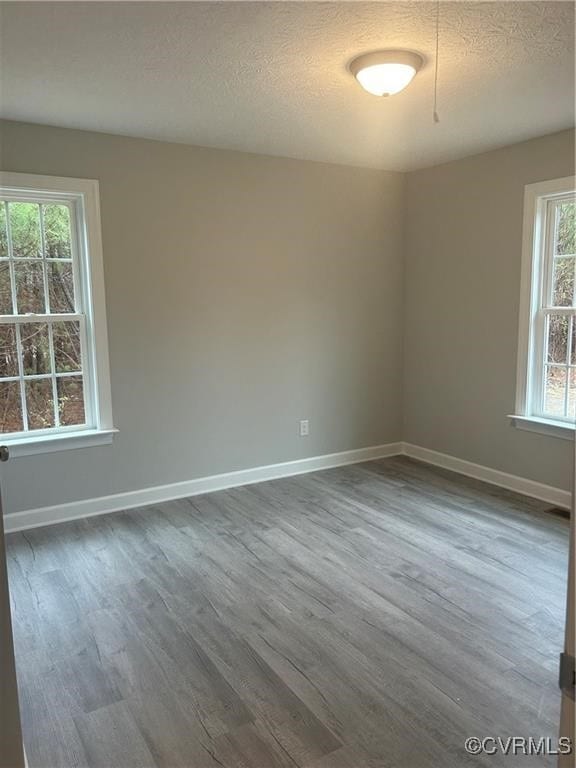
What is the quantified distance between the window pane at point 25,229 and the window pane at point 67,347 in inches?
18.6

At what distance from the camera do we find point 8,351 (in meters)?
3.42

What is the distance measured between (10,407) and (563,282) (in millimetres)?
3705

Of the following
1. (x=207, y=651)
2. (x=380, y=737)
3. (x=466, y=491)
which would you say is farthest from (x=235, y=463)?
(x=380, y=737)

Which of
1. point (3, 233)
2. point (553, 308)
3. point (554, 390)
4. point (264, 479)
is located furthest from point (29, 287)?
point (554, 390)

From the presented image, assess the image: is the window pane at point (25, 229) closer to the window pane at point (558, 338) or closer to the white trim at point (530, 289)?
the white trim at point (530, 289)

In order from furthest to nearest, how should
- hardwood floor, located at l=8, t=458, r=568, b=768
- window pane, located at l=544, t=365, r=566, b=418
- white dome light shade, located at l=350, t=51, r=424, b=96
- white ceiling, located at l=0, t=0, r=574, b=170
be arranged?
1. window pane, located at l=544, t=365, r=566, b=418
2. white dome light shade, located at l=350, t=51, r=424, b=96
3. white ceiling, located at l=0, t=0, r=574, b=170
4. hardwood floor, located at l=8, t=458, r=568, b=768

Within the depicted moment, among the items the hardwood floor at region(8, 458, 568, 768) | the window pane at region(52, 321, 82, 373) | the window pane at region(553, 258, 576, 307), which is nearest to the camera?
the hardwood floor at region(8, 458, 568, 768)

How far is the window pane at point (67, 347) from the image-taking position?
3.58 meters

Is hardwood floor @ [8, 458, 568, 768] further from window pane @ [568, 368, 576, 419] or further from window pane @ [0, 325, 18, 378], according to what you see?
window pane @ [0, 325, 18, 378]

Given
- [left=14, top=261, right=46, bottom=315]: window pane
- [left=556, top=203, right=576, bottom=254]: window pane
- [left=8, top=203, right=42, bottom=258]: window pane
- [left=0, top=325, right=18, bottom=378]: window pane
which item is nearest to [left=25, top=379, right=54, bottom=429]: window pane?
[left=0, top=325, right=18, bottom=378]: window pane

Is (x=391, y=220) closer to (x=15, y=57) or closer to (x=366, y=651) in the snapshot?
(x=15, y=57)

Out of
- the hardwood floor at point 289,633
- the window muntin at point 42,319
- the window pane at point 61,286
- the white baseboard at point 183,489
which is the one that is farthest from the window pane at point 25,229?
the hardwood floor at point 289,633

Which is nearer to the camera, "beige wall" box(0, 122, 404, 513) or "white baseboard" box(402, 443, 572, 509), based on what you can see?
"beige wall" box(0, 122, 404, 513)

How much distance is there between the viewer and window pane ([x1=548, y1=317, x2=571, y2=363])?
3.77m
